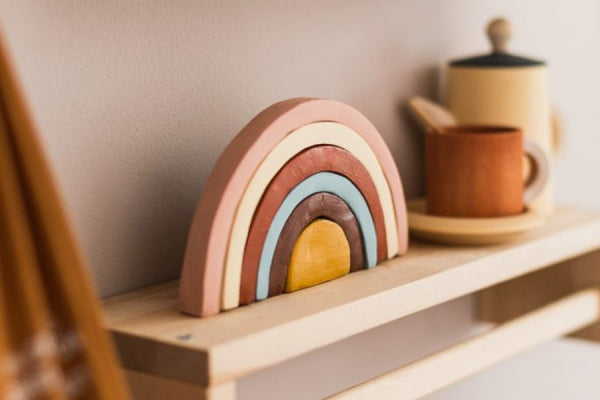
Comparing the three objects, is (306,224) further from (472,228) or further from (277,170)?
(472,228)

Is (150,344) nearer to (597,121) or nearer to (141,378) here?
(141,378)

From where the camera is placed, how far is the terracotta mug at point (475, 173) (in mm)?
703

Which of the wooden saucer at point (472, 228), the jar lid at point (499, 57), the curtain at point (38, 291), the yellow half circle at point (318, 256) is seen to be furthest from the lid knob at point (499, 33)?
the curtain at point (38, 291)

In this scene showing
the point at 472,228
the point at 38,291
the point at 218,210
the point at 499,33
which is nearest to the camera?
the point at 38,291

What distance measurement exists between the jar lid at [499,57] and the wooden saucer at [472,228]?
0.45 ft

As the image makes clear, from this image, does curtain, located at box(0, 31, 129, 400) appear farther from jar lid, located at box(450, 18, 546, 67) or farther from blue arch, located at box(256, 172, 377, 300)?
jar lid, located at box(450, 18, 546, 67)

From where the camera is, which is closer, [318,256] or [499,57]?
[318,256]

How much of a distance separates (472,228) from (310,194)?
0.16 meters

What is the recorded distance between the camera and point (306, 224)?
1.93ft

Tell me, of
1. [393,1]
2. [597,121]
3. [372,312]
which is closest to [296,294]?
[372,312]

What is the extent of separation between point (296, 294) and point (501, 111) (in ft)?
0.97

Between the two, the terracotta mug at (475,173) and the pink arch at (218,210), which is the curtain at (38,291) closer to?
the pink arch at (218,210)

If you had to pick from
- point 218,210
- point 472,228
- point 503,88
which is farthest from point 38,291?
point 503,88

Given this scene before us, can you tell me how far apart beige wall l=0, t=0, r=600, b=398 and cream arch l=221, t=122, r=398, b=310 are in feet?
0.24
